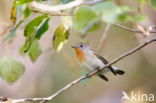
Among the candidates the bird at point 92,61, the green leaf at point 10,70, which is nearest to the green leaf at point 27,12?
the green leaf at point 10,70

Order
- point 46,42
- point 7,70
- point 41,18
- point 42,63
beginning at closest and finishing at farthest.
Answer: point 41,18
point 7,70
point 46,42
point 42,63

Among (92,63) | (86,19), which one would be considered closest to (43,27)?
A: (86,19)

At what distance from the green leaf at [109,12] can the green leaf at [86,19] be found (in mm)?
23

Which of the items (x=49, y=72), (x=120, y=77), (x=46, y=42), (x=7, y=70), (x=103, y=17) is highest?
(x=103, y=17)

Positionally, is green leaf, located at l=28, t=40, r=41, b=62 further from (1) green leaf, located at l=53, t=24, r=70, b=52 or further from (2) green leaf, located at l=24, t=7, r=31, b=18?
(2) green leaf, located at l=24, t=7, r=31, b=18

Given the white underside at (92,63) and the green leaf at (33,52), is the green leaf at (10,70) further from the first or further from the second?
the white underside at (92,63)

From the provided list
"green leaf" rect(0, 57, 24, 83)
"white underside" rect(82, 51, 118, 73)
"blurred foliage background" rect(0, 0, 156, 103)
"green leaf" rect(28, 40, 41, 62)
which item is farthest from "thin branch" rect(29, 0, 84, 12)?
"blurred foliage background" rect(0, 0, 156, 103)

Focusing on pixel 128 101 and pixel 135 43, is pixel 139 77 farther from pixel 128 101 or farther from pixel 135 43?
pixel 128 101

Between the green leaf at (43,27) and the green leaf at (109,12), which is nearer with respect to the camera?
the green leaf at (109,12)

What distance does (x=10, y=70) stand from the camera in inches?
89.4

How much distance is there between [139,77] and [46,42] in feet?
5.08

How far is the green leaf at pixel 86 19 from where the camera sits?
53.6 inches

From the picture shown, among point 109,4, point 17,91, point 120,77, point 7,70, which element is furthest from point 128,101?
point 120,77

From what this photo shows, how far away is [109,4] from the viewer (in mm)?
1430
